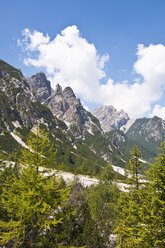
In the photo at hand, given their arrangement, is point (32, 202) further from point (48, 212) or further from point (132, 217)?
point (132, 217)

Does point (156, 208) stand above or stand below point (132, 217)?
above

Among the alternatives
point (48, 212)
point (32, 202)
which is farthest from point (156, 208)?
point (32, 202)

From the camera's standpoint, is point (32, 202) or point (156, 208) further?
point (156, 208)

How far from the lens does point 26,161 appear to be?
1159cm

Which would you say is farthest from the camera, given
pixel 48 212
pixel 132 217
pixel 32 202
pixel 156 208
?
pixel 132 217

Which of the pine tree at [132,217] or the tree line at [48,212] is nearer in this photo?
the tree line at [48,212]

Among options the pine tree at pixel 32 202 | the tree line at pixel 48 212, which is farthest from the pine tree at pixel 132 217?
the pine tree at pixel 32 202

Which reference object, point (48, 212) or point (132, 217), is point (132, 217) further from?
point (48, 212)

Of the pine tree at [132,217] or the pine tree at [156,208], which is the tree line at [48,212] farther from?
the pine tree at [132,217]

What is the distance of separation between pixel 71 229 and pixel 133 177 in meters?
10.1

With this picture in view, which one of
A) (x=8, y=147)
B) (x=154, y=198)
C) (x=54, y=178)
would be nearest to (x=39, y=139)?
(x=54, y=178)

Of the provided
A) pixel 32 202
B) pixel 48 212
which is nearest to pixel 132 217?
pixel 48 212

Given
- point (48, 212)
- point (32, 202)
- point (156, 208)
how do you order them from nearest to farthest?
point (32, 202), point (48, 212), point (156, 208)

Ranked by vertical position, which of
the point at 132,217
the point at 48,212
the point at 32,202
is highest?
the point at 32,202
